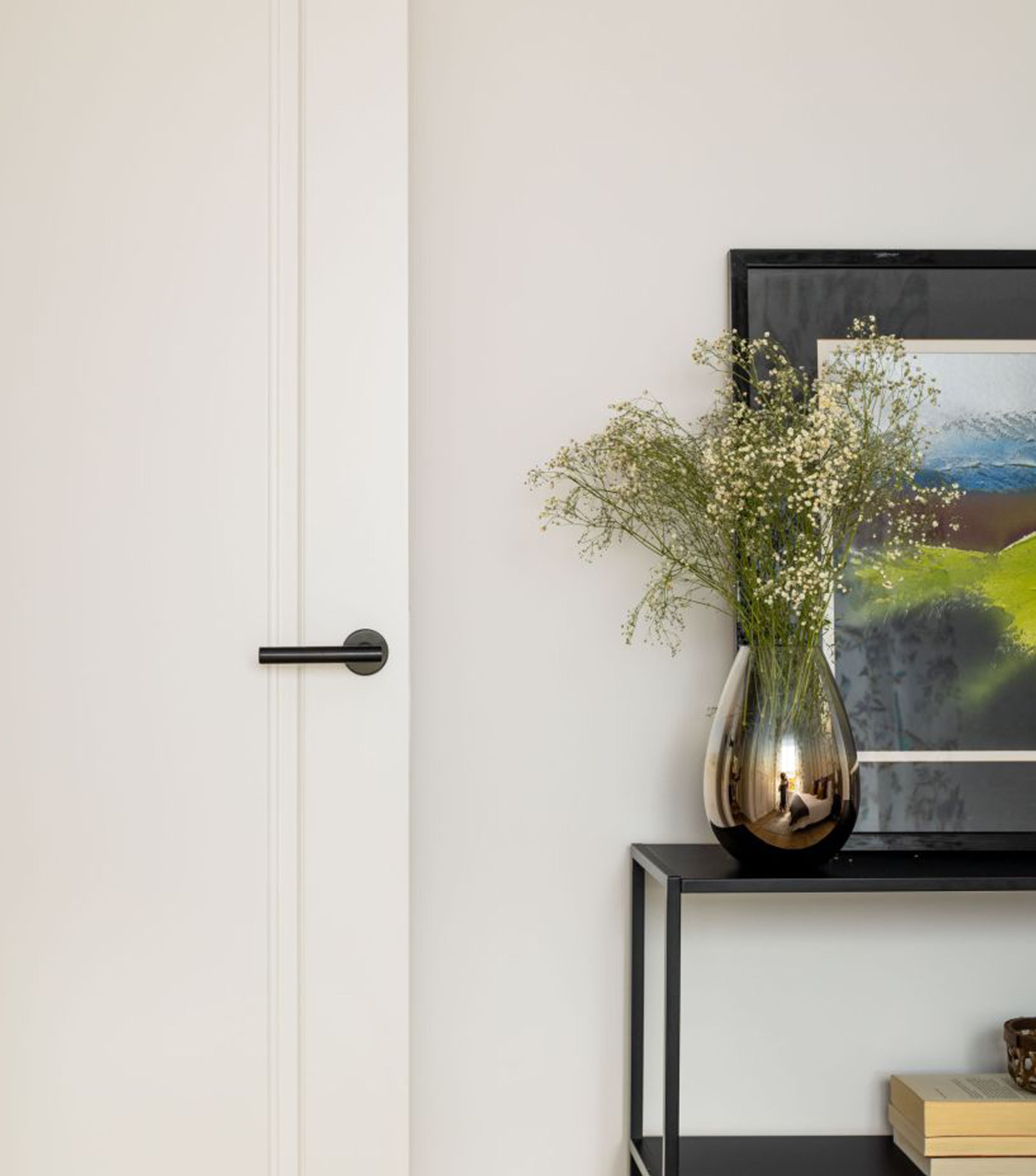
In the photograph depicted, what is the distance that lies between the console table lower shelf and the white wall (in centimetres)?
3

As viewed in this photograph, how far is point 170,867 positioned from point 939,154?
4.37 ft

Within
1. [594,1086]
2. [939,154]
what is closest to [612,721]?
[594,1086]

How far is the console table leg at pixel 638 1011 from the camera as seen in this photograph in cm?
146

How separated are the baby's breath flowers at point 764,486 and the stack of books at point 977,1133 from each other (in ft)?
1.88

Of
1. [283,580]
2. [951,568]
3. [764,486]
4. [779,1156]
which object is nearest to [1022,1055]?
[779,1156]

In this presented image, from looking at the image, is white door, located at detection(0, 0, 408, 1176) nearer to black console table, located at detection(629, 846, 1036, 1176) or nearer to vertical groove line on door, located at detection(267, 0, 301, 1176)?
vertical groove line on door, located at detection(267, 0, 301, 1176)

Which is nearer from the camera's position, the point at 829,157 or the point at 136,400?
the point at 136,400

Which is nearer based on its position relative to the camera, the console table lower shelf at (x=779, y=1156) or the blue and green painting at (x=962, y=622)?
the console table lower shelf at (x=779, y=1156)

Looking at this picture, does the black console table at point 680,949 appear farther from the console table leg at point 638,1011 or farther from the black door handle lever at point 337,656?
the black door handle lever at point 337,656

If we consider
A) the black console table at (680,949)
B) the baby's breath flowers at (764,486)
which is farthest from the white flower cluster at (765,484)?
the black console table at (680,949)

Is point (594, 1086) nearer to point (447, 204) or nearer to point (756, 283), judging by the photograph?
point (756, 283)

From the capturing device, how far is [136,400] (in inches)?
54.6

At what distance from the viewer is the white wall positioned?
1.50 metres

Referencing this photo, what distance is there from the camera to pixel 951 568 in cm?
151
